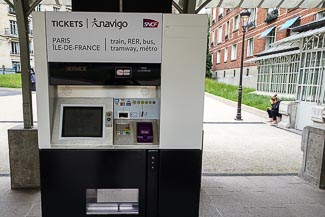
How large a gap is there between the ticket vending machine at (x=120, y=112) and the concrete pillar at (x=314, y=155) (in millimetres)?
2508

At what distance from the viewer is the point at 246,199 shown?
11.3 feet

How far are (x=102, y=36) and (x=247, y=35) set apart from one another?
802 inches

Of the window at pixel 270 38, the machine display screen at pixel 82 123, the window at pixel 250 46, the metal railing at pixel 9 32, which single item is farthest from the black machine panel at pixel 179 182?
the metal railing at pixel 9 32

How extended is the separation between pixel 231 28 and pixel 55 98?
23670 mm

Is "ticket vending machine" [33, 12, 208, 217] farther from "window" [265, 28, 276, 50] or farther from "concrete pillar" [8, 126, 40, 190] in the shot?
"window" [265, 28, 276, 50]

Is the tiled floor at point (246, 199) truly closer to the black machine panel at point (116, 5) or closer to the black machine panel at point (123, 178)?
the black machine panel at point (123, 178)

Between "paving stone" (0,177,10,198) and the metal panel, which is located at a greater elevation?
the metal panel

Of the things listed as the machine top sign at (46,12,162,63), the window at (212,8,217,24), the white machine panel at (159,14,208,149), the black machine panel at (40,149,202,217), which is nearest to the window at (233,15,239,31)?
the window at (212,8,217,24)

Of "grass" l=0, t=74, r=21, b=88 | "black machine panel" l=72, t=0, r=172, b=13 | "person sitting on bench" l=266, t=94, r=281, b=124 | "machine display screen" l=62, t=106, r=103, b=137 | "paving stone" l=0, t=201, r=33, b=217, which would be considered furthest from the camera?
"grass" l=0, t=74, r=21, b=88

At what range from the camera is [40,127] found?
6.84ft

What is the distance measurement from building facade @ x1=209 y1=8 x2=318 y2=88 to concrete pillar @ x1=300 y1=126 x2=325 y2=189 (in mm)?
10085

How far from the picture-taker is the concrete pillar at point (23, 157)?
3375 millimetres

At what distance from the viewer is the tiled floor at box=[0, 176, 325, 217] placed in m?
3.06

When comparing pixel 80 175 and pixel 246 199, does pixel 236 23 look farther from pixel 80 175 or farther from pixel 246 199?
pixel 80 175
